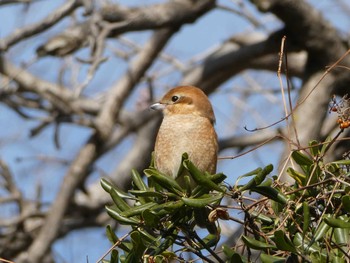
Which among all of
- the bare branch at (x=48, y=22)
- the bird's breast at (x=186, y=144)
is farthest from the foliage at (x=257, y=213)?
the bare branch at (x=48, y=22)

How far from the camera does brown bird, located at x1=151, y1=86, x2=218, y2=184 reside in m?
3.60

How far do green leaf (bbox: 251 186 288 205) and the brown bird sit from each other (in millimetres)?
1164

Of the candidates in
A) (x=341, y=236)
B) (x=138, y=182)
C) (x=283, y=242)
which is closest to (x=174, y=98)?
(x=138, y=182)

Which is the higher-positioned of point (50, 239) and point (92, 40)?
point (92, 40)

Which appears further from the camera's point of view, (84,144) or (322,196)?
(84,144)

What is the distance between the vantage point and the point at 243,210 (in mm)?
2318

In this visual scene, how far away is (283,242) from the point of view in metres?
2.19

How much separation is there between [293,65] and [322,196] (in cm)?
538

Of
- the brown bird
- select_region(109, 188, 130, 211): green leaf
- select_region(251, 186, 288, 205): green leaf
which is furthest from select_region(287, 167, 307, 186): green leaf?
the brown bird

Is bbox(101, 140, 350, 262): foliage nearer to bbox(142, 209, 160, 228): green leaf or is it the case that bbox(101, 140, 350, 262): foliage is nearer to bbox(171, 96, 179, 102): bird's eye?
bbox(142, 209, 160, 228): green leaf

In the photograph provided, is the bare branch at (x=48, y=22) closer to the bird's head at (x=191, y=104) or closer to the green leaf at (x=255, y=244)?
the bird's head at (x=191, y=104)

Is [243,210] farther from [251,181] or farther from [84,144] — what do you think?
[84,144]

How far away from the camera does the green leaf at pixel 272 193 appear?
2.30m

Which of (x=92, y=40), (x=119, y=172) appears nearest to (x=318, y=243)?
(x=92, y=40)
